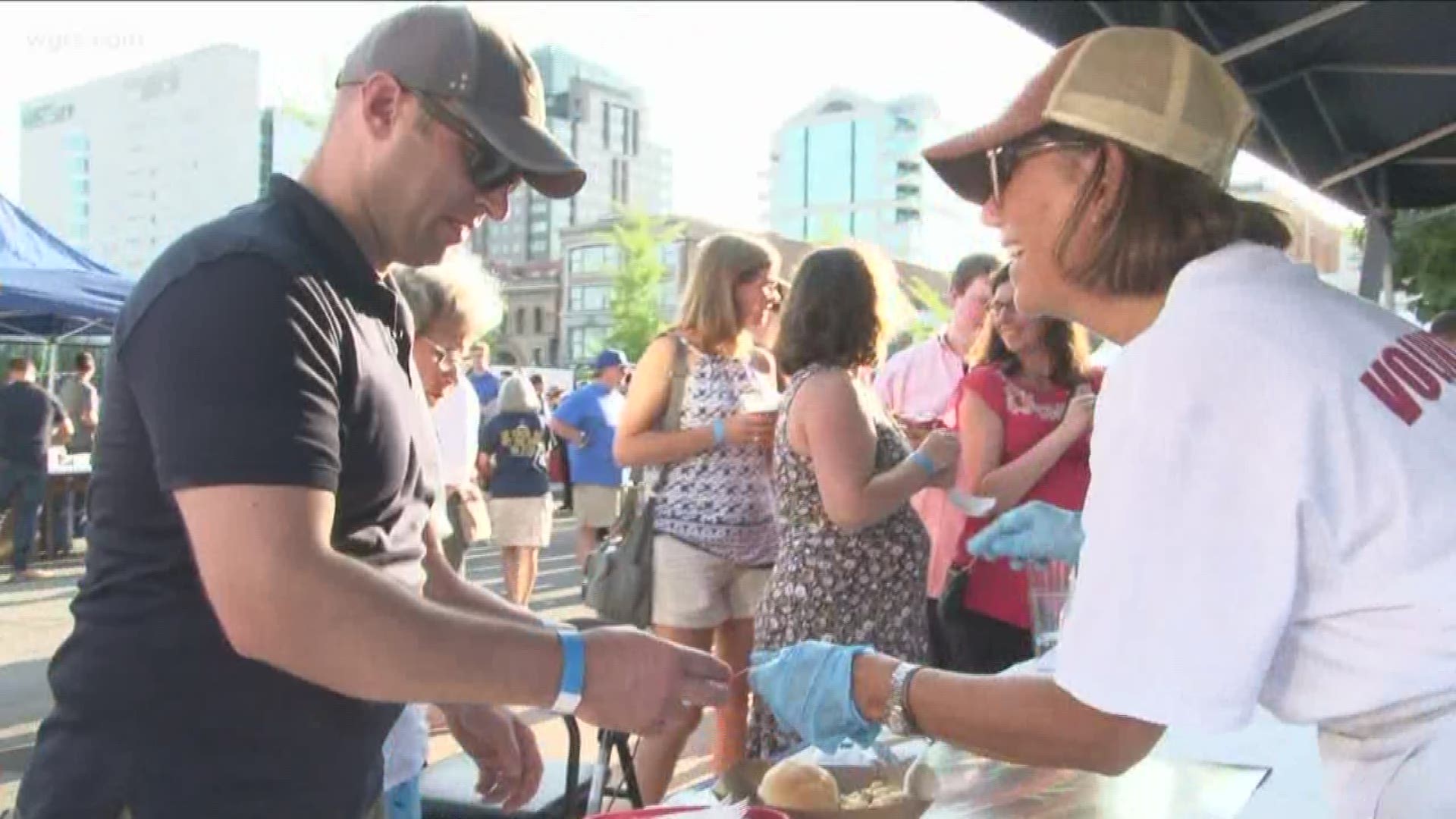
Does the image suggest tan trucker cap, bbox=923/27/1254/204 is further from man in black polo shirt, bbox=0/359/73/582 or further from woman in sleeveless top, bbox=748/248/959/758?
man in black polo shirt, bbox=0/359/73/582

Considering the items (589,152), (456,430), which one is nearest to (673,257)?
(589,152)

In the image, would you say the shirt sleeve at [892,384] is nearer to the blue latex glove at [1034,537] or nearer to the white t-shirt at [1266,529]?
the blue latex glove at [1034,537]

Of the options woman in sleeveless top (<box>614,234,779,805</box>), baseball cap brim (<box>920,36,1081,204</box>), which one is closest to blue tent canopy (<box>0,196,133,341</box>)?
woman in sleeveless top (<box>614,234,779,805</box>)

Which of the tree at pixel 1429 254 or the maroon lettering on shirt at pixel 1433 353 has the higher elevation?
the tree at pixel 1429 254

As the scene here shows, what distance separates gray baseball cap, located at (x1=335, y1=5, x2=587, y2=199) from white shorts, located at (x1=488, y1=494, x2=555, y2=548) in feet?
19.5

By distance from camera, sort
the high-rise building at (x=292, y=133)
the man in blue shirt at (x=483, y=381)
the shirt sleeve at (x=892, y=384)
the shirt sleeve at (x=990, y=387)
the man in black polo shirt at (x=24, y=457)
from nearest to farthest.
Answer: the shirt sleeve at (x=990, y=387) < the shirt sleeve at (x=892, y=384) < the man in black polo shirt at (x=24, y=457) < the man in blue shirt at (x=483, y=381) < the high-rise building at (x=292, y=133)

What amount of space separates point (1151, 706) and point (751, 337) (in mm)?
2836

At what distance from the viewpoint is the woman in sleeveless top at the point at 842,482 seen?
9.39ft

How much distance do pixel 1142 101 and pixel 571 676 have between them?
88 centimetres

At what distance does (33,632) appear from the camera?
7.29m

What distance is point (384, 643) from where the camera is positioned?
1198mm

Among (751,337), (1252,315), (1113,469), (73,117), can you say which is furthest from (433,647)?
(73,117)

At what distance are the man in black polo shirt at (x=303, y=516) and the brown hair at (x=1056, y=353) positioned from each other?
2.15m

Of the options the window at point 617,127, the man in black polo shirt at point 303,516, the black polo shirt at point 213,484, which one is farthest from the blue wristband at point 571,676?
the window at point 617,127
